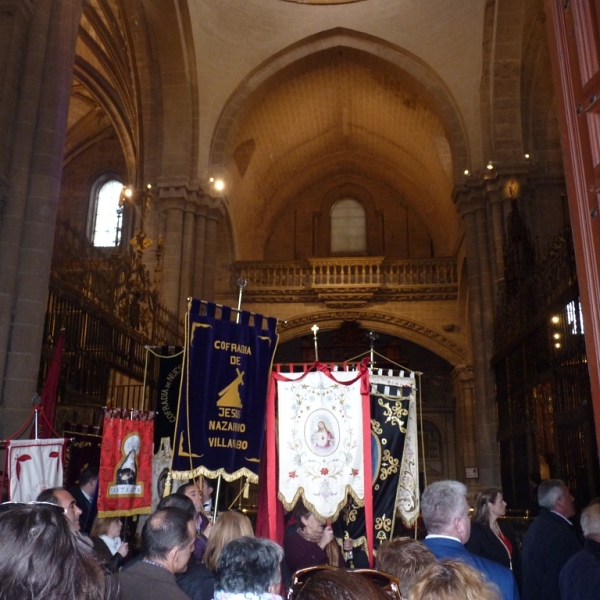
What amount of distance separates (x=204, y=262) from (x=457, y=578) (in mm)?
12436

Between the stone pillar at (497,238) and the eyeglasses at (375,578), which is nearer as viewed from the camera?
the eyeglasses at (375,578)

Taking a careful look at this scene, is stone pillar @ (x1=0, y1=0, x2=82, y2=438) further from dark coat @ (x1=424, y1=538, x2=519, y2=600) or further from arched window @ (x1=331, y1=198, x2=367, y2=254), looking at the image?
arched window @ (x1=331, y1=198, x2=367, y2=254)

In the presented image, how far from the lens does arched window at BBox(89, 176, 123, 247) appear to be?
68.5 feet

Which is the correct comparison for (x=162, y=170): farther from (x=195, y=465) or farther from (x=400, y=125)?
(x=195, y=465)

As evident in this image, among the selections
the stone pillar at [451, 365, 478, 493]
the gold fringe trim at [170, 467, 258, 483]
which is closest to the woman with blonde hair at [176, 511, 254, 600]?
the gold fringe trim at [170, 467, 258, 483]

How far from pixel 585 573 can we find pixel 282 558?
1.37 m

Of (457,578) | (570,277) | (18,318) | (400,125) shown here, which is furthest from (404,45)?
(457,578)

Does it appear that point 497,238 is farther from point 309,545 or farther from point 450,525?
point 450,525

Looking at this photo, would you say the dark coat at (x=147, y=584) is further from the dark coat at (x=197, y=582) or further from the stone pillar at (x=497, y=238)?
the stone pillar at (x=497, y=238)

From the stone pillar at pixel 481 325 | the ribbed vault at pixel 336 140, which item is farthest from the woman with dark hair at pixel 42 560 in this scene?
the ribbed vault at pixel 336 140

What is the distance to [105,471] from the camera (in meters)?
5.70

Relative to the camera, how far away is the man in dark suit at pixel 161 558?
2.52 metres

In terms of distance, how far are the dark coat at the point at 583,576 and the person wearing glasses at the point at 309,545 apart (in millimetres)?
1374

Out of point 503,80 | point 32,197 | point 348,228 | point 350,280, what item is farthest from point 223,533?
point 348,228
